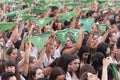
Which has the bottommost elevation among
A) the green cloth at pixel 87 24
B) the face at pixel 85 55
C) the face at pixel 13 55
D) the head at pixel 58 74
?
the green cloth at pixel 87 24

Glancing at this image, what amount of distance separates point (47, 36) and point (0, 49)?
83cm

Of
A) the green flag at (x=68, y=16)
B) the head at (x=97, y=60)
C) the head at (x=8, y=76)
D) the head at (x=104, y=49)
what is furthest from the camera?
the green flag at (x=68, y=16)

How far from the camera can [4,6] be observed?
11.9 metres

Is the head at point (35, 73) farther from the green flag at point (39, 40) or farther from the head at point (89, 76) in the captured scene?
the green flag at point (39, 40)

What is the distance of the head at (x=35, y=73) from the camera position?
5277 millimetres

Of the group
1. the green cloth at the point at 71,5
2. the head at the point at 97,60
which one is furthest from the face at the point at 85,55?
the green cloth at the point at 71,5

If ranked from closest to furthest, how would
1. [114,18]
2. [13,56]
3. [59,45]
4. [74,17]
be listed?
1. [13,56]
2. [59,45]
3. [74,17]
4. [114,18]

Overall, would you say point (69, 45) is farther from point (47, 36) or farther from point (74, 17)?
point (74, 17)

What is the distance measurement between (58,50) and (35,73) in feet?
4.99

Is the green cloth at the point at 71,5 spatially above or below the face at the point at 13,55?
below

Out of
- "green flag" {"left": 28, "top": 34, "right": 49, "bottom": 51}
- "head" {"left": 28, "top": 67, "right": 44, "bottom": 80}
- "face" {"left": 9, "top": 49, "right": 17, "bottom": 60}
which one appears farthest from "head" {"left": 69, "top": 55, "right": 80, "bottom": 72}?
"face" {"left": 9, "top": 49, "right": 17, "bottom": 60}

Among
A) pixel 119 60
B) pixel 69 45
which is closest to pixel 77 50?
pixel 69 45

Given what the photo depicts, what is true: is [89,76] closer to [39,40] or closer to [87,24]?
[39,40]

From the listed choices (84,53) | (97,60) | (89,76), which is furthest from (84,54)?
(89,76)
